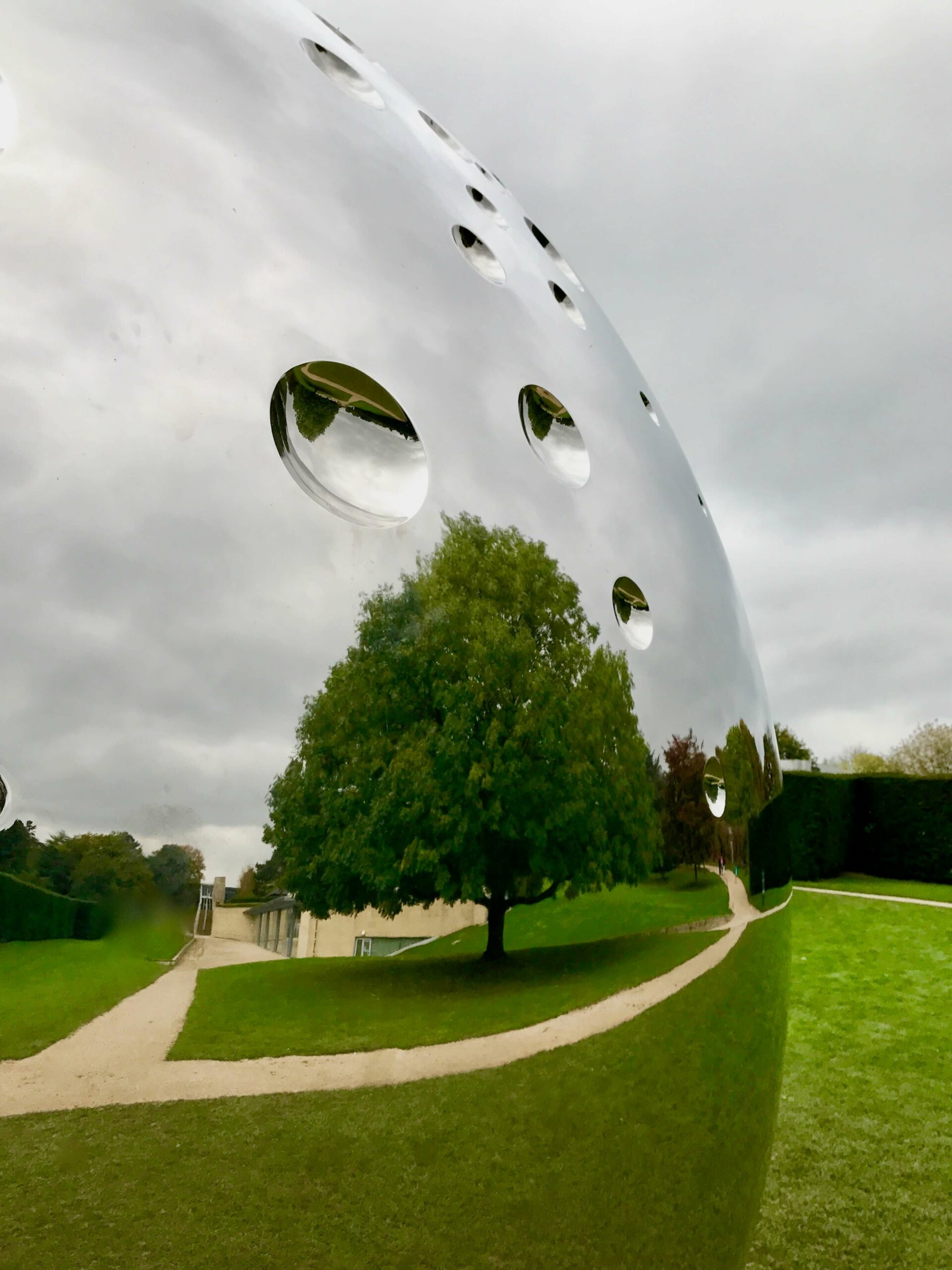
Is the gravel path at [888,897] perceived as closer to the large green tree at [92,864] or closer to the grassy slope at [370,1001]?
the grassy slope at [370,1001]

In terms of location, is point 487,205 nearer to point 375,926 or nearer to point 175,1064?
point 375,926

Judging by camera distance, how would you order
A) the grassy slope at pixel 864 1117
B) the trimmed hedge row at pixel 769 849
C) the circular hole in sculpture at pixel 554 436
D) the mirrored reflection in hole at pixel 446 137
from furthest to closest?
the grassy slope at pixel 864 1117
the mirrored reflection in hole at pixel 446 137
the trimmed hedge row at pixel 769 849
the circular hole in sculpture at pixel 554 436

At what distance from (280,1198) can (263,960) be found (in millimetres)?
365

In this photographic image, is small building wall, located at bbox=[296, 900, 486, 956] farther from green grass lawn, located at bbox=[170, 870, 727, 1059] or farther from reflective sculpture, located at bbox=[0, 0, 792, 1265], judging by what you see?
reflective sculpture, located at bbox=[0, 0, 792, 1265]

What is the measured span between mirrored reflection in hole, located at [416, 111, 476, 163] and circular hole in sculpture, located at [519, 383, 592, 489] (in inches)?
39.6

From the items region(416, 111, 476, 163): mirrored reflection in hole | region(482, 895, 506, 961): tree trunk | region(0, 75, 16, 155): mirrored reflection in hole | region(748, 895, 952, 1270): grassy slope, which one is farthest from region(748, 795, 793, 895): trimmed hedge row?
region(748, 895, 952, 1270): grassy slope

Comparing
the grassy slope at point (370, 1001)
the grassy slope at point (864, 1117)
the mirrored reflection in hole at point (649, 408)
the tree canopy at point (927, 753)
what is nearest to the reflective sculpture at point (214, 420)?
the grassy slope at point (370, 1001)

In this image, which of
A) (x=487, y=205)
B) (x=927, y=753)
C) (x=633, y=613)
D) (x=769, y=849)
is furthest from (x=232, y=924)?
(x=927, y=753)

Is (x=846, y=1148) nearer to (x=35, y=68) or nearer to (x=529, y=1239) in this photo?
(x=529, y=1239)

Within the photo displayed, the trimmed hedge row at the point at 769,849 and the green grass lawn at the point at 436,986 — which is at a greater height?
the trimmed hedge row at the point at 769,849

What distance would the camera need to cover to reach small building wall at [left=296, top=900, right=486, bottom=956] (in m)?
1.72

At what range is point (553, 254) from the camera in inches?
119

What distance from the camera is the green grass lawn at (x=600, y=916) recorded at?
1813 millimetres

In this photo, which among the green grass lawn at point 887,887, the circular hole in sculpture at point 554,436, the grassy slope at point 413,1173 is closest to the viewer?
the grassy slope at point 413,1173
